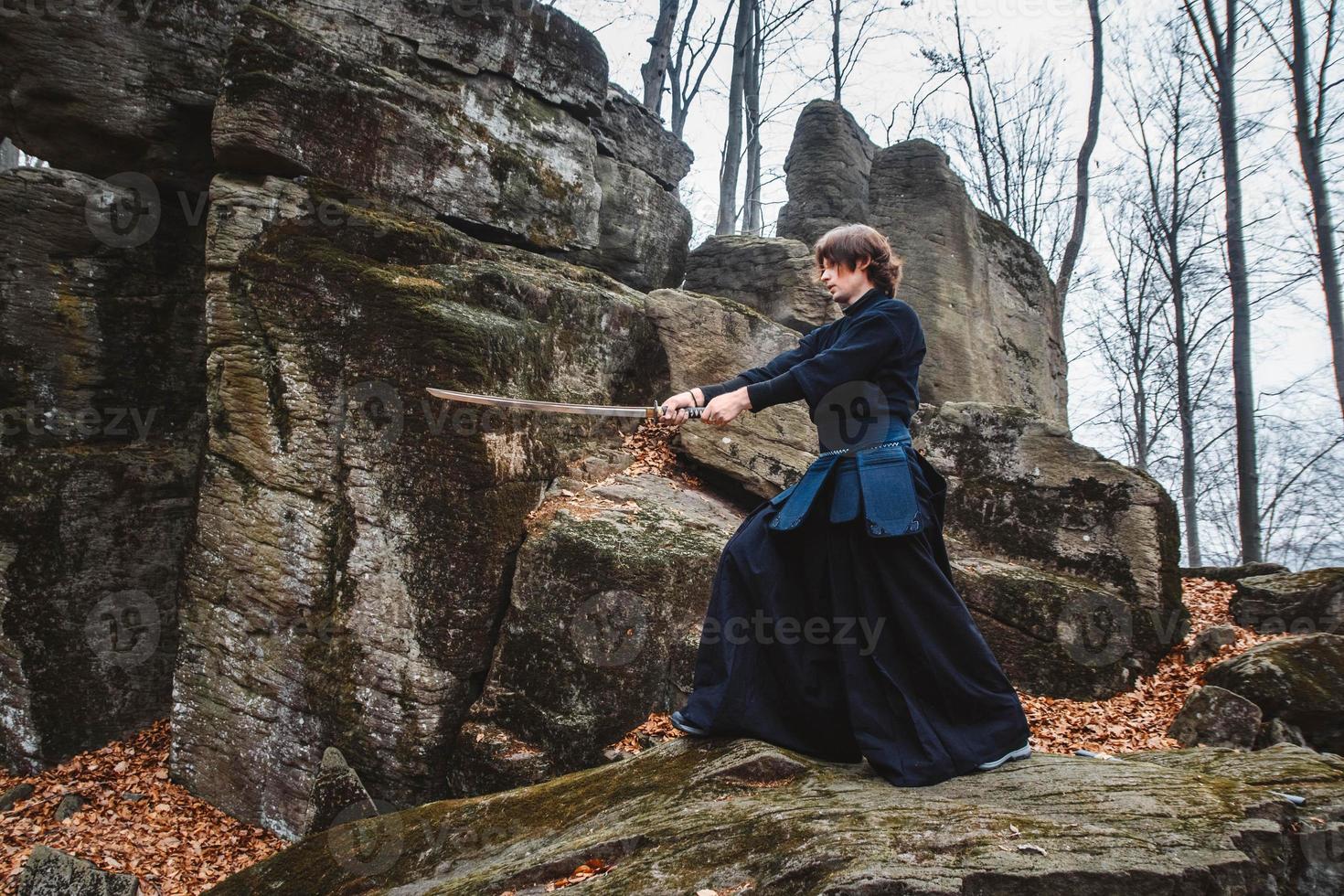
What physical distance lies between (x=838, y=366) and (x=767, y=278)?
345 inches

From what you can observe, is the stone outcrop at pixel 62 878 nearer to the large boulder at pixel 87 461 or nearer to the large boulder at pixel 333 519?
the large boulder at pixel 333 519

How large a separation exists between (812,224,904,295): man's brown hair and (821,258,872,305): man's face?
0.6 inches

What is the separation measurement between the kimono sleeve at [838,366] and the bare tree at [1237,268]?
11.5 m

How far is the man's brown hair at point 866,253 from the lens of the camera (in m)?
3.81

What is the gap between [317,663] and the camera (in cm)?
634

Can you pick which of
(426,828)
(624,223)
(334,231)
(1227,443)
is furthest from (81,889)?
(1227,443)

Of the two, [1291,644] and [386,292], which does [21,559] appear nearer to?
[386,292]

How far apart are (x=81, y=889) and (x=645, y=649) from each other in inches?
154

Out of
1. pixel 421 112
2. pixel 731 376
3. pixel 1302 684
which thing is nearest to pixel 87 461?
pixel 421 112

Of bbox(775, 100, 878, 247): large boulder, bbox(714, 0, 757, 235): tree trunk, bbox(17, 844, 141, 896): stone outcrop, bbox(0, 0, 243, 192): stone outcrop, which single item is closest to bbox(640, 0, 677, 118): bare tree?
bbox(714, 0, 757, 235): tree trunk

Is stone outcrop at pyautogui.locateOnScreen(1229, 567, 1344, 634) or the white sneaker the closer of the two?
the white sneaker

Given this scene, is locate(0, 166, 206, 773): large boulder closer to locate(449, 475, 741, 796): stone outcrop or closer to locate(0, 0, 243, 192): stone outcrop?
locate(0, 0, 243, 192): stone outcrop

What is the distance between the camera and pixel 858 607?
3.58 metres

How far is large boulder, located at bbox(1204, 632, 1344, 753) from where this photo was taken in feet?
20.3
